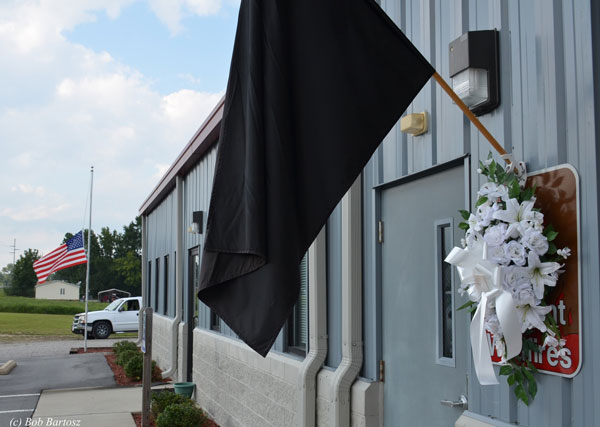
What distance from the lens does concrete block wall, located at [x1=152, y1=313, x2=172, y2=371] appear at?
1385 centimetres

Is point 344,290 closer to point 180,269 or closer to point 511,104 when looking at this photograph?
point 511,104

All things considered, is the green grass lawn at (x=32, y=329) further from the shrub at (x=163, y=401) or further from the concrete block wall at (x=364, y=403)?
the concrete block wall at (x=364, y=403)

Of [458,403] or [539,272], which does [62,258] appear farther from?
[539,272]

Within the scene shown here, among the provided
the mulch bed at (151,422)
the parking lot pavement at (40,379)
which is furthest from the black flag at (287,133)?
the parking lot pavement at (40,379)

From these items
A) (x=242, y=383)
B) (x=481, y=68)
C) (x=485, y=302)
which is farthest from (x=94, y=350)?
(x=485, y=302)

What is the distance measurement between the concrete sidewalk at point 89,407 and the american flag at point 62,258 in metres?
8.32

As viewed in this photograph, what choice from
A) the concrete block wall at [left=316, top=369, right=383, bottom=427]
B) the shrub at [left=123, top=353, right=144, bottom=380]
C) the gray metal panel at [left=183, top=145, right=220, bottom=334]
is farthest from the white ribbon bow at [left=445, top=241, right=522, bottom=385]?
the shrub at [left=123, top=353, right=144, bottom=380]

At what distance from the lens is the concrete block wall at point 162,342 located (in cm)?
1385

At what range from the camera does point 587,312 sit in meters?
2.67

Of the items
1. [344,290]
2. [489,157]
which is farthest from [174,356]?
[489,157]

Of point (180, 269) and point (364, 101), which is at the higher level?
point (364, 101)

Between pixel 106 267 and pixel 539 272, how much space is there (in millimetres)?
91432

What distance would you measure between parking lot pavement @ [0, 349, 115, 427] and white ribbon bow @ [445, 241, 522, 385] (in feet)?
25.9

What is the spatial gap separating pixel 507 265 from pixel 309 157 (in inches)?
38.1
